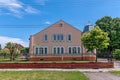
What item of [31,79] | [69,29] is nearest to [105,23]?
[69,29]

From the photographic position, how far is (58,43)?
4491 cm

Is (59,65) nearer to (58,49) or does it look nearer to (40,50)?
A: (58,49)

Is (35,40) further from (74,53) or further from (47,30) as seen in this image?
(74,53)

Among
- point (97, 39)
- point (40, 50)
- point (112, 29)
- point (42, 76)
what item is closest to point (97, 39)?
point (97, 39)

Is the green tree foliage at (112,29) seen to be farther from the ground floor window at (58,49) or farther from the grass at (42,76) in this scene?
the grass at (42,76)

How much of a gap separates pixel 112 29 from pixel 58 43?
67.4ft

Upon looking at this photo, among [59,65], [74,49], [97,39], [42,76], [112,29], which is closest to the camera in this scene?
[42,76]

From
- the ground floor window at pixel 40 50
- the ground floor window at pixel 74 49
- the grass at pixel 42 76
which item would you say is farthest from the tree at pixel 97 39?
the ground floor window at pixel 40 50

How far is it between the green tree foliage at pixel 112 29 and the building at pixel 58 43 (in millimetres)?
14504

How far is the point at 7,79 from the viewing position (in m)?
15.3

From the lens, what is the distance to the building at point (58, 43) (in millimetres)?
44625

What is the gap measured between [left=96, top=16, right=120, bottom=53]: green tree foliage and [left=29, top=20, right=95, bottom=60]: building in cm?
1450

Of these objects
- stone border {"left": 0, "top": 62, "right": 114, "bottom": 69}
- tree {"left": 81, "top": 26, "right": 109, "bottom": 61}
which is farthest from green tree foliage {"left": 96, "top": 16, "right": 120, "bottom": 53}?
stone border {"left": 0, "top": 62, "right": 114, "bottom": 69}

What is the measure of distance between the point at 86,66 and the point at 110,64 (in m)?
3.15
